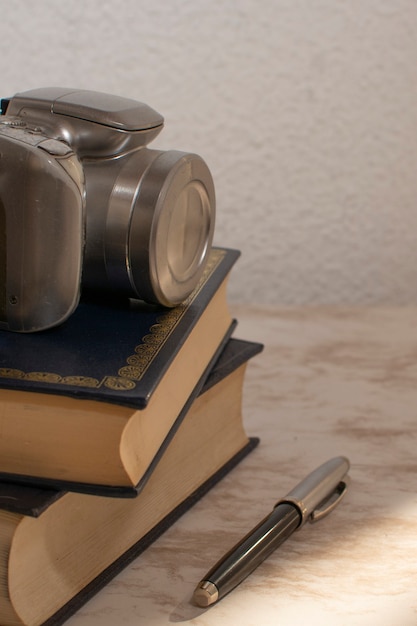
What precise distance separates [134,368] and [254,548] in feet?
0.52

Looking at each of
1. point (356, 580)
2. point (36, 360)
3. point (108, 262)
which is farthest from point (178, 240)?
point (356, 580)

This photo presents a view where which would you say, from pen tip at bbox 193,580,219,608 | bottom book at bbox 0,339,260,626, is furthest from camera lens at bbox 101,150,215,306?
pen tip at bbox 193,580,219,608

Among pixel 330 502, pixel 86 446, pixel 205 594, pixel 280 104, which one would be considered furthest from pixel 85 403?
pixel 280 104

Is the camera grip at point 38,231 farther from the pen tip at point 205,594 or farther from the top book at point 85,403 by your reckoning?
the pen tip at point 205,594

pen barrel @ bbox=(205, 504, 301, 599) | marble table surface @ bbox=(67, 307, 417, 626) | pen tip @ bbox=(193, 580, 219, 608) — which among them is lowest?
marble table surface @ bbox=(67, 307, 417, 626)

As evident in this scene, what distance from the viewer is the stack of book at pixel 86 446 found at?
594 mm

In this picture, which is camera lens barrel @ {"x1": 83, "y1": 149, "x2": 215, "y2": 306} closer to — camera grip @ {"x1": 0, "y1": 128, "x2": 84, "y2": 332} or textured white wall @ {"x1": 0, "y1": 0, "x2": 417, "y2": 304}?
camera grip @ {"x1": 0, "y1": 128, "x2": 84, "y2": 332}

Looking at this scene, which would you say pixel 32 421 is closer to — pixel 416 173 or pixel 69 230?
pixel 69 230

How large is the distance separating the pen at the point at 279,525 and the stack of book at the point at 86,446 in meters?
0.08

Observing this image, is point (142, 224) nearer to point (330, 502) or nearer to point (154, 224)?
point (154, 224)

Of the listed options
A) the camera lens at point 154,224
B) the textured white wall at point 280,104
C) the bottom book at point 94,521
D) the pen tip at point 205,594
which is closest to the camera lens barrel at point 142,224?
the camera lens at point 154,224

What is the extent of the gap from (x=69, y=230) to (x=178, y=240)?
11cm

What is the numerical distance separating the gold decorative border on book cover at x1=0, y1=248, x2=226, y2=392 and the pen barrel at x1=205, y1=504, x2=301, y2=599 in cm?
14

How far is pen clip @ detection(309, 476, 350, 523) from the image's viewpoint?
0.74 meters
